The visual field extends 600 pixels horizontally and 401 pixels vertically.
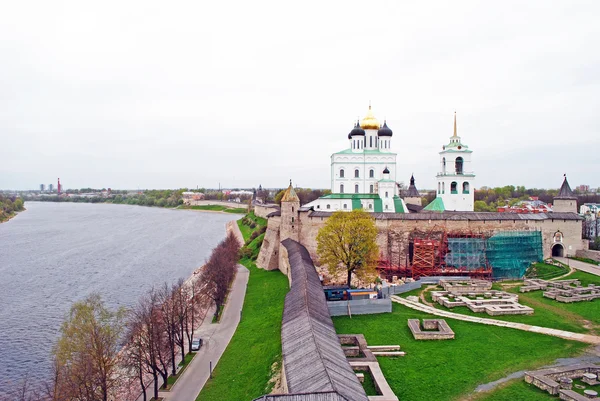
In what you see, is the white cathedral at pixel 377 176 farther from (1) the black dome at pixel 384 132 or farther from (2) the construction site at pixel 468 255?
(2) the construction site at pixel 468 255

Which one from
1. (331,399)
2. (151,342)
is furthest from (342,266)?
(331,399)

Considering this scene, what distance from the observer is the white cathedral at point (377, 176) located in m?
31.3

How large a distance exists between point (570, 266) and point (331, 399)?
2156 centimetres

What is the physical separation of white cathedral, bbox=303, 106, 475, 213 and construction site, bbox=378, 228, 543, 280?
553 centimetres

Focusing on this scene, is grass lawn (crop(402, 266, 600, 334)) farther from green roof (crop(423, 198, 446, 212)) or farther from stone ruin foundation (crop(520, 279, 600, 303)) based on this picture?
green roof (crop(423, 198, 446, 212))

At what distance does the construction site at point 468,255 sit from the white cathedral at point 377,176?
5.53 meters

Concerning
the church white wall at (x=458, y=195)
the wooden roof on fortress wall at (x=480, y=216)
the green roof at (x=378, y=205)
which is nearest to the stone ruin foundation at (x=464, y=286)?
the wooden roof on fortress wall at (x=480, y=216)

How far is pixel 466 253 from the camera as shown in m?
24.6

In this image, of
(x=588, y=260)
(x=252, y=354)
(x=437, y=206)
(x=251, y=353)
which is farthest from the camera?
(x=437, y=206)

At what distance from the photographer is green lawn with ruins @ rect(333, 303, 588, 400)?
11375 millimetres

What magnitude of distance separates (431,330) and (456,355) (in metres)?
2.18

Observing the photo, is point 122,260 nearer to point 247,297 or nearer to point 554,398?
point 247,297

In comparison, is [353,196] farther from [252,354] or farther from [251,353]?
[252,354]

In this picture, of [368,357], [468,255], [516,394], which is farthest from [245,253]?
[516,394]
